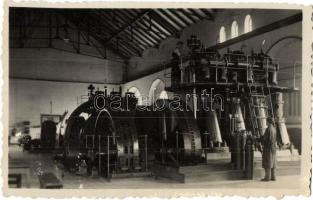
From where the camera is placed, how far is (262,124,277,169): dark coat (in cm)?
720

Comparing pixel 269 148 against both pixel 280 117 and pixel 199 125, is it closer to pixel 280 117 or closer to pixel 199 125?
pixel 280 117

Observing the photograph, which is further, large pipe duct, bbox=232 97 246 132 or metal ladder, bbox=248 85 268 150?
large pipe duct, bbox=232 97 246 132

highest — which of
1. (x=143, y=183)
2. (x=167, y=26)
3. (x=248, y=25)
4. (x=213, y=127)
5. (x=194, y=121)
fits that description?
(x=167, y=26)

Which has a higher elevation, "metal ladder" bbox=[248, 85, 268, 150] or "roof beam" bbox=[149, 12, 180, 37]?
"roof beam" bbox=[149, 12, 180, 37]

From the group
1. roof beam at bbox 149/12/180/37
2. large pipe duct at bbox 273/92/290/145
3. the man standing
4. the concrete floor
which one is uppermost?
roof beam at bbox 149/12/180/37

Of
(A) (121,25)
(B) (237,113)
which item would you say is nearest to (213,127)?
(B) (237,113)

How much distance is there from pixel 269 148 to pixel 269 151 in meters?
0.06

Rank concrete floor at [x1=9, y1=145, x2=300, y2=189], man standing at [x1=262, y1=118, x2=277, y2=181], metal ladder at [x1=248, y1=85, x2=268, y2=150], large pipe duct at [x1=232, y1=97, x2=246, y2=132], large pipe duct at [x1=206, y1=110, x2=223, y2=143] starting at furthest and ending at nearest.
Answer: large pipe duct at [x1=206, y1=110, x2=223, y2=143] < large pipe duct at [x1=232, y1=97, x2=246, y2=132] < metal ladder at [x1=248, y1=85, x2=268, y2=150] < man standing at [x1=262, y1=118, x2=277, y2=181] < concrete floor at [x1=9, y1=145, x2=300, y2=189]

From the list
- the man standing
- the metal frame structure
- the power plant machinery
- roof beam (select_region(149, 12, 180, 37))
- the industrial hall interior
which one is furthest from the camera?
roof beam (select_region(149, 12, 180, 37))

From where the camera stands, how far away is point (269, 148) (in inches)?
286

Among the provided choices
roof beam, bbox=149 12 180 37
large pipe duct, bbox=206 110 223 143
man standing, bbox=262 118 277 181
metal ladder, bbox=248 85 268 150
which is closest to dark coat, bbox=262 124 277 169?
man standing, bbox=262 118 277 181

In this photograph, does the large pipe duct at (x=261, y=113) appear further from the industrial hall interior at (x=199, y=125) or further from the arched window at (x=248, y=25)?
the arched window at (x=248, y=25)

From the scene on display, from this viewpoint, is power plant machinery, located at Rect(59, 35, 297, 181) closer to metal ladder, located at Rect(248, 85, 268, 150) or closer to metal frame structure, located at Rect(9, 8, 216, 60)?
metal ladder, located at Rect(248, 85, 268, 150)

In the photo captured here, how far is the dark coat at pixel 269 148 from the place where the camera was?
283 inches
